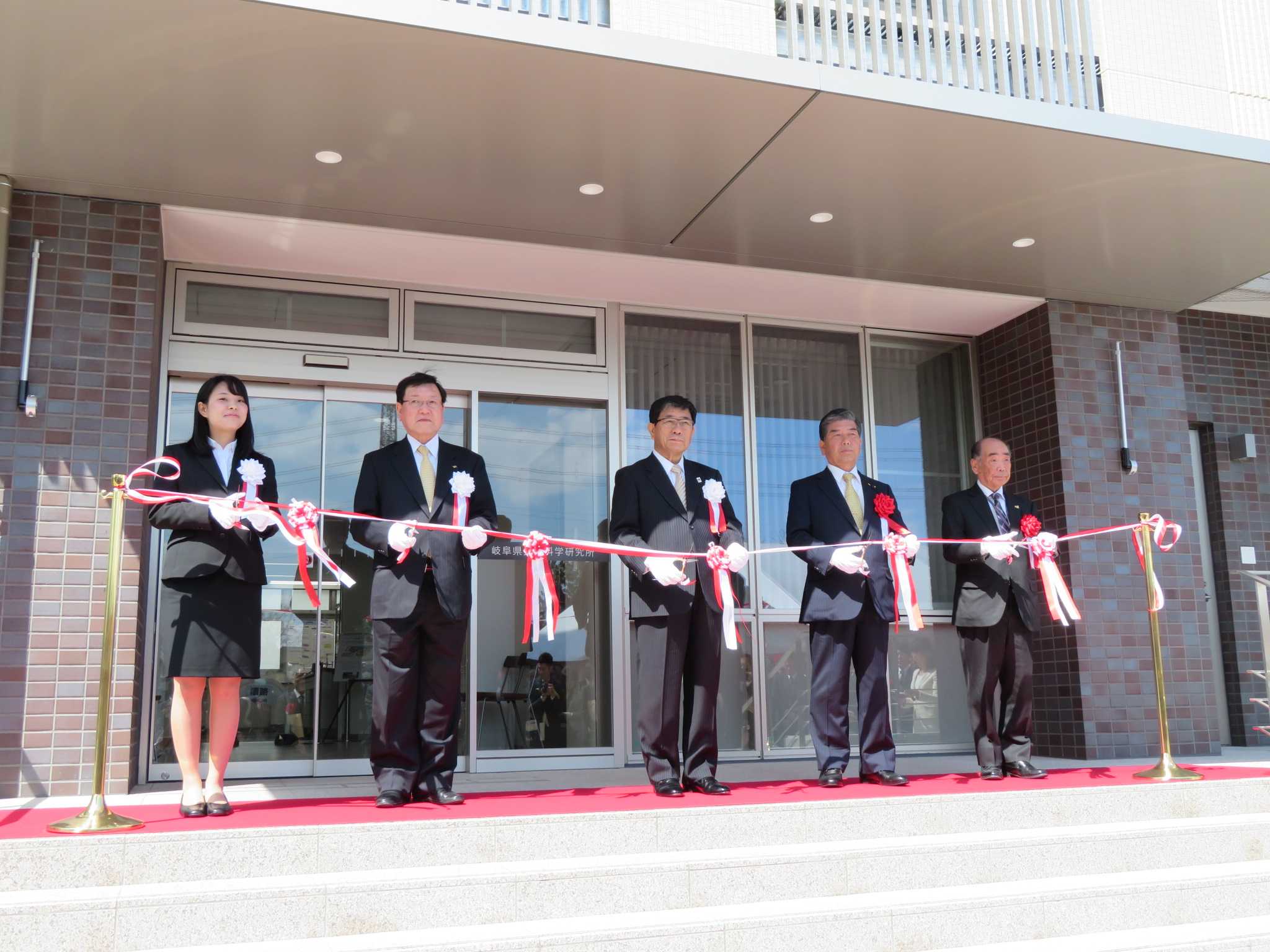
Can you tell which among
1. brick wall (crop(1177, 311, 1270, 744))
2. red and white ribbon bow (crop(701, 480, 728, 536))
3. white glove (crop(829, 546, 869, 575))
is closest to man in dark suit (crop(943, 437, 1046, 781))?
white glove (crop(829, 546, 869, 575))

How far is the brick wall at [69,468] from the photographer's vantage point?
482cm

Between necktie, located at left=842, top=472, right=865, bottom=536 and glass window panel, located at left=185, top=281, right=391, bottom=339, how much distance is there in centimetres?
287

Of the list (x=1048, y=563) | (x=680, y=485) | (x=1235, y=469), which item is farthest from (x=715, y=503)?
(x=1235, y=469)

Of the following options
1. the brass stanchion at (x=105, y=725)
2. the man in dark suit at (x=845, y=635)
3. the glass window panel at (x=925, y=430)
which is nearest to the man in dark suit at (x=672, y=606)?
the man in dark suit at (x=845, y=635)

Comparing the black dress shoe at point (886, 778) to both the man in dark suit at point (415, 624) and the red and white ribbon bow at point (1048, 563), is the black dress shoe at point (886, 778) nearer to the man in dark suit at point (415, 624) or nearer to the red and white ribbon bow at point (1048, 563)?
the red and white ribbon bow at point (1048, 563)

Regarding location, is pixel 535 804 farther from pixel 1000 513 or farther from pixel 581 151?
pixel 581 151

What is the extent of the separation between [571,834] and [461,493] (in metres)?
1.34

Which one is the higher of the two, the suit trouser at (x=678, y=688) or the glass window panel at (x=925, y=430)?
the glass window panel at (x=925, y=430)

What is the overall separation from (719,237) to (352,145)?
6.84 feet

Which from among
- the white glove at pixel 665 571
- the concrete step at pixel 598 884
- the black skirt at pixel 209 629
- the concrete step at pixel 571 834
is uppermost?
the white glove at pixel 665 571

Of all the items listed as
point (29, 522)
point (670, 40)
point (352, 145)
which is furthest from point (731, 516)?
point (29, 522)

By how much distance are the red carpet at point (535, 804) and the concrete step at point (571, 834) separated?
0.19 ft

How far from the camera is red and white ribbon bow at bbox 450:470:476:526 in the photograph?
4.15 meters

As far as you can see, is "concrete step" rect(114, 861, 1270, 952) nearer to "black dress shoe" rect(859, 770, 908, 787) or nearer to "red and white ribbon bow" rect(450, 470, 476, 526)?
"black dress shoe" rect(859, 770, 908, 787)
